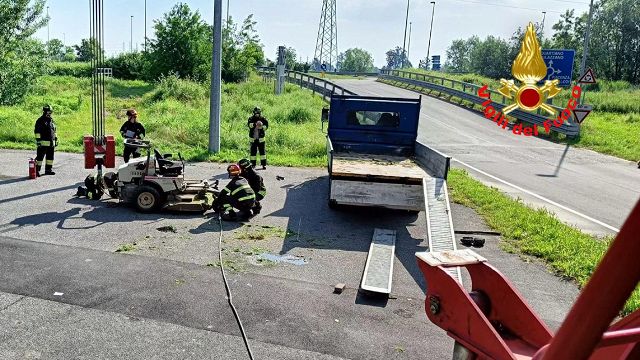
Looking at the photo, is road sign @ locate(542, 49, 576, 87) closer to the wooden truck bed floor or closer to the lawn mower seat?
the wooden truck bed floor

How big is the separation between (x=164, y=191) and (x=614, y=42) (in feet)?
148

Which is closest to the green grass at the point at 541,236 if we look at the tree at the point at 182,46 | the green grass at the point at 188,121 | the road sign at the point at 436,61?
the green grass at the point at 188,121

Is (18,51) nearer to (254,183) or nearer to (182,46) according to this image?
(182,46)

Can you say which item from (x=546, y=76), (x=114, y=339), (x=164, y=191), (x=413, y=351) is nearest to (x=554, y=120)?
(x=546, y=76)

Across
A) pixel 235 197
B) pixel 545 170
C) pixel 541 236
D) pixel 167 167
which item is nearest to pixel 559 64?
pixel 545 170

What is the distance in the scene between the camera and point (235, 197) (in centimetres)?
934

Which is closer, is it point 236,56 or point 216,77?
point 216,77

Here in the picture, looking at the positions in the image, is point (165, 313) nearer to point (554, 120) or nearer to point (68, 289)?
point (68, 289)

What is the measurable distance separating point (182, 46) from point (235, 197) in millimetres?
31489

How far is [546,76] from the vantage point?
25.4m

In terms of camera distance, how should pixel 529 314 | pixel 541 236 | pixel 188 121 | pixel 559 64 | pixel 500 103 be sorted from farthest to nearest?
pixel 500 103
pixel 559 64
pixel 188 121
pixel 541 236
pixel 529 314

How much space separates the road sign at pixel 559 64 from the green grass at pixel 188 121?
11.3 meters

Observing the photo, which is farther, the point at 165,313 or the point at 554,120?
the point at 554,120

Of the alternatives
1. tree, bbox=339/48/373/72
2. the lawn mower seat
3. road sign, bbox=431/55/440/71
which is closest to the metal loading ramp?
the lawn mower seat
